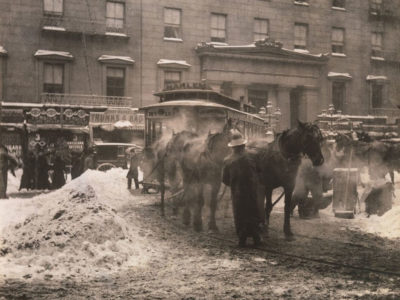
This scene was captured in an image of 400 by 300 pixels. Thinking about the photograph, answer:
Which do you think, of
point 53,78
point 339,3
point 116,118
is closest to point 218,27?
point 339,3

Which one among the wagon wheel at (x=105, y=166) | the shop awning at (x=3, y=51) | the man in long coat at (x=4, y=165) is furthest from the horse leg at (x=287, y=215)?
the shop awning at (x=3, y=51)

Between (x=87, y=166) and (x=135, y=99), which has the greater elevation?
(x=135, y=99)

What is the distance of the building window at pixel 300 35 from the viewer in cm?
2380

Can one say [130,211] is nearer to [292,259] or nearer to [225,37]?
[292,259]

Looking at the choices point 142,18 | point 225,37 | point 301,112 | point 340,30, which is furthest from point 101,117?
point 340,30

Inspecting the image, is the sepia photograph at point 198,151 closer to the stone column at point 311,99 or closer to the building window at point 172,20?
the building window at point 172,20

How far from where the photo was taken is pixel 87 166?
54.5ft

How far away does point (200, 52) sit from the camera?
2433 centimetres

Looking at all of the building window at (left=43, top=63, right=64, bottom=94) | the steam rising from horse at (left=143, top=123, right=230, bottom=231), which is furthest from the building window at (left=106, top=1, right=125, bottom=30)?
the steam rising from horse at (left=143, top=123, right=230, bottom=231)

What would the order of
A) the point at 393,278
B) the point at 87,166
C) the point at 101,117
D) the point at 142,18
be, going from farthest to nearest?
the point at 142,18 → the point at 101,117 → the point at 87,166 → the point at 393,278

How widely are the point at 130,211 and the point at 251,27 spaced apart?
627 inches

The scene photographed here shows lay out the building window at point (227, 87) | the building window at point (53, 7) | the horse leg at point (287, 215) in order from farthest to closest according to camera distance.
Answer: the building window at point (227, 87) → the building window at point (53, 7) → the horse leg at point (287, 215)

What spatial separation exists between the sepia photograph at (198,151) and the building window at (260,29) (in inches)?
4.0

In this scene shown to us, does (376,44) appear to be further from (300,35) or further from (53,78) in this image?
(53,78)
